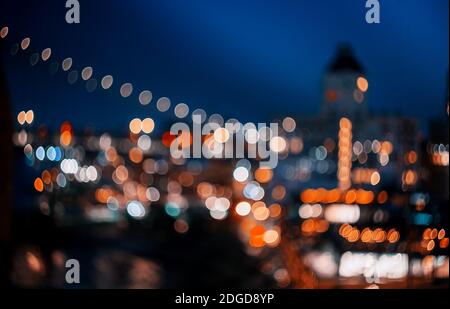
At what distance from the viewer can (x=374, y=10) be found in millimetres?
4465

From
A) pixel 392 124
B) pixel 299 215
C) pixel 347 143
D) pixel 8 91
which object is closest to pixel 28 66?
pixel 8 91

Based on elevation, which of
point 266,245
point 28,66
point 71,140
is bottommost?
point 266,245

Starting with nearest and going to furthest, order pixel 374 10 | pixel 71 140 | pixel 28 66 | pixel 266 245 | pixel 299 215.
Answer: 1. pixel 374 10
2. pixel 28 66
3. pixel 71 140
4. pixel 299 215
5. pixel 266 245

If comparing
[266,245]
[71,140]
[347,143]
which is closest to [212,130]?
[71,140]

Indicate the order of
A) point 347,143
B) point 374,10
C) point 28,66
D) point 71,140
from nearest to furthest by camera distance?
point 374,10, point 28,66, point 71,140, point 347,143

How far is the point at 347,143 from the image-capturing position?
24.1 metres

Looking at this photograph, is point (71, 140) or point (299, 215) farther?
point (299, 215)

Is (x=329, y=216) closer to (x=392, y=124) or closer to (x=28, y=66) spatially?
(x=392, y=124)

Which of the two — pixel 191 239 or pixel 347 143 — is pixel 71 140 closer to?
pixel 347 143
